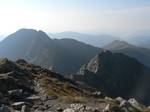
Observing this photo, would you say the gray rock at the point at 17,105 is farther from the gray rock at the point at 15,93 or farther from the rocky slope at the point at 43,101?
the gray rock at the point at 15,93

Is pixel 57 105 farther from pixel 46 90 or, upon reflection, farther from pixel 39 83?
pixel 39 83

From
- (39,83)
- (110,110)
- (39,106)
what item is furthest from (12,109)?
(39,83)

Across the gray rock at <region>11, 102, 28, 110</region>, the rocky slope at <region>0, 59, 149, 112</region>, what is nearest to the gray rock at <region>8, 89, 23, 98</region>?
the rocky slope at <region>0, 59, 149, 112</region>

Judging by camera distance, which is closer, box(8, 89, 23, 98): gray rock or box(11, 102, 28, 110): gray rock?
box(11, 102, 28, 110): gray rock

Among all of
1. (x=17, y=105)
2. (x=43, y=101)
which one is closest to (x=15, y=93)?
(x=43, y=101)

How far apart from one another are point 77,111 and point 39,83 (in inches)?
698

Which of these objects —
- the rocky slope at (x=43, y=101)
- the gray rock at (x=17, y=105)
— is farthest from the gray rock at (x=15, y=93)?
the gray rock at (x=17, y=105)

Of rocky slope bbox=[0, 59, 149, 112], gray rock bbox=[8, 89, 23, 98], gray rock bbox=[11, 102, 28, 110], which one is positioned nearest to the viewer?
rocky slope bbox=[0, 59, 149, 112]

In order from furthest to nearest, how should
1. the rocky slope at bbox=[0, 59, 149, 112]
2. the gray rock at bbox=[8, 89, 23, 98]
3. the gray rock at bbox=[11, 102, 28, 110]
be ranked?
the gray rock at bbox=[8, 89, 23, 98], the gray rock at bbox=[11, 102, 28, 110], the rocky slope at bbox=[0, 59, 149, 112]

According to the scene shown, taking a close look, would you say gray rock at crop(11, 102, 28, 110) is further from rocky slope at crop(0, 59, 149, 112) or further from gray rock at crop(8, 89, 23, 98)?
gray rock at crop(8, 89, 23, 98)

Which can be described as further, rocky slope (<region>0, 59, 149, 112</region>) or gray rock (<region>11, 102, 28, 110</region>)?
gray rock (<region>11, 102, 28, 110</region>)

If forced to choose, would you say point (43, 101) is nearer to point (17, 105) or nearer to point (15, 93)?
point (15, 93)

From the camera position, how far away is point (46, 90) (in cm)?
3978

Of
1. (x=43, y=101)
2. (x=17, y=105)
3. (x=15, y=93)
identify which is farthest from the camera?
(x=15, y=93)
